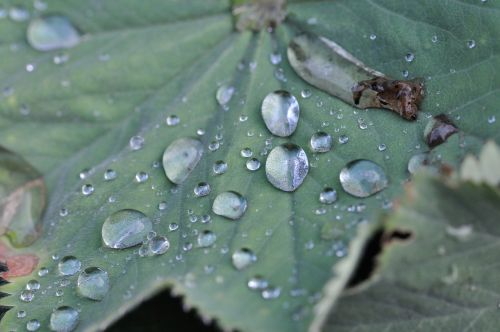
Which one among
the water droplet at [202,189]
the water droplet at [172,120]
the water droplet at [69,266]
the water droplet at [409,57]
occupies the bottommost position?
the water droplet at [69,266]

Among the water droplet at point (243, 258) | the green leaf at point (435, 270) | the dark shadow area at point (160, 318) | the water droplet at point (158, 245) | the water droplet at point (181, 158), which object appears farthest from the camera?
the dark shadow area at point (160, 318)

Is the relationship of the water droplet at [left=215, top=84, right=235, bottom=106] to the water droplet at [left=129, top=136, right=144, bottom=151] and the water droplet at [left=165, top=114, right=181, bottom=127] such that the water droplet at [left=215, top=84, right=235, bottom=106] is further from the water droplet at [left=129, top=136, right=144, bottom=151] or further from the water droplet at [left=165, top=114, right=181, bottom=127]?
the water droplet at [left=129, top=136, right=144, bottom=151]

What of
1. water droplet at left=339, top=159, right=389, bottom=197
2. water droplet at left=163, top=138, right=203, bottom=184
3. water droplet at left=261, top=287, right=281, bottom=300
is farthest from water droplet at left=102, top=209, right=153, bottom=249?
water droplet at left=339, top=159, right=389, bottom=197

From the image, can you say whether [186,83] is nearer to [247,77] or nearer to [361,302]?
[247,77]

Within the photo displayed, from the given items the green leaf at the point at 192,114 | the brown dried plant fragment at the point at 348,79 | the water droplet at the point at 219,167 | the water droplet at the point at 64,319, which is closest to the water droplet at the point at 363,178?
the green leaf at the point at 192,114

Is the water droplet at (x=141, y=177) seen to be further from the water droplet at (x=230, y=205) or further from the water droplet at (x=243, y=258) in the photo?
the water droplet at (x=243, y=258)

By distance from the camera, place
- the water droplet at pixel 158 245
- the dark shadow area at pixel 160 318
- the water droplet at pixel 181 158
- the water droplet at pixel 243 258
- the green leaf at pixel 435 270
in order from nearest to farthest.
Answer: the green leaf at pixel 435 270 < the water droplet at pixel 243 258 < the water droplet at pixel 158 245 < the water droplet at pixel 181 158 < the dark shadow area at pixel 160 318

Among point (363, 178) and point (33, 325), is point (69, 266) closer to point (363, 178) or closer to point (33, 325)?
point (33, 325)
